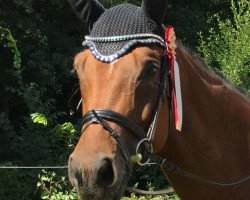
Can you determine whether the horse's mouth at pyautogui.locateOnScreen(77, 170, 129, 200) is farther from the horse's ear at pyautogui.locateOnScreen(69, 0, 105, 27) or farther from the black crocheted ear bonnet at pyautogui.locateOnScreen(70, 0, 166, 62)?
the horse's ear at pyautogui.locateOnScreen(69, 0, 105, 27)

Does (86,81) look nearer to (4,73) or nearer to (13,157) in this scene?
(13,157)

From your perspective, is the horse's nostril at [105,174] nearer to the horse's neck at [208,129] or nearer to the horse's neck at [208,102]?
the horse's neck at [208,129]

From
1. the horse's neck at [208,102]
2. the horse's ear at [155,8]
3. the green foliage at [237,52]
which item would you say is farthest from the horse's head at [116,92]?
the green foliage at [237,52]

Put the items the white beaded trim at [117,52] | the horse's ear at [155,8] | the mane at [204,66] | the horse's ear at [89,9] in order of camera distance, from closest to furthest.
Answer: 1. the white beaded trim at [117,52]
2. the horse's ear at [155,8]
3. the horse's ear at [89,9]
4. the mane at [204,66]

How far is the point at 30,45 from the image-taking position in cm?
1030

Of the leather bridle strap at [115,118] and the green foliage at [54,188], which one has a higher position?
the leather bridle strap at [115,118]

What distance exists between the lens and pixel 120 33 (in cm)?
264

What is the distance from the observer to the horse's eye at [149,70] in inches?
101

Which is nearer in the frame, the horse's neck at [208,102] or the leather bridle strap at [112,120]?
the leather bridle strap at [112,120]

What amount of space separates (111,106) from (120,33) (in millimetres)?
406

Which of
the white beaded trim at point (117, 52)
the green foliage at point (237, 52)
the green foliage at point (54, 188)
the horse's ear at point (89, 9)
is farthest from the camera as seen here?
the green foliage at point (237, 52)

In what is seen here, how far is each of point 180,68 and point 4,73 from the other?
7.87m

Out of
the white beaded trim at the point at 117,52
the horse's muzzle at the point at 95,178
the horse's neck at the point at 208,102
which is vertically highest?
the white beaded trim at the point at 117,52

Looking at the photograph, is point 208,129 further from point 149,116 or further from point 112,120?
point 112,120
